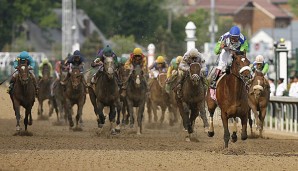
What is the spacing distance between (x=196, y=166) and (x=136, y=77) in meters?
9.35

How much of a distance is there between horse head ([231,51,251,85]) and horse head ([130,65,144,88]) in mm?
6845

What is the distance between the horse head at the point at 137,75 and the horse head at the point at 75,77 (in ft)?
6.24

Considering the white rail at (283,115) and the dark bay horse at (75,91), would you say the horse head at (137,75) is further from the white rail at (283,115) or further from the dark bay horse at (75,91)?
the white rail at (283,115)

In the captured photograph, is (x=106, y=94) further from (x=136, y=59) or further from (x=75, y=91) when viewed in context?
(x=75, y=91)

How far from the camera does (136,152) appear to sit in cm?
1922

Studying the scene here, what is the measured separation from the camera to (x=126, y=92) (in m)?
26.1

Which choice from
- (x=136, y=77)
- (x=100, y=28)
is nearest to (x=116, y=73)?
(x=136, y=77)

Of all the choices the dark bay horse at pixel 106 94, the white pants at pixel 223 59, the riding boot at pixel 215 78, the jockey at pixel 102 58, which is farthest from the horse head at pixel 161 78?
the white pants at pixel 223 59

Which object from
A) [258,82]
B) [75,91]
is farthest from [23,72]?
[258,82]

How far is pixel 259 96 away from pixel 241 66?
7.39 m

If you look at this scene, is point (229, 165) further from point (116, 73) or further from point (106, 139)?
point (116, 73)

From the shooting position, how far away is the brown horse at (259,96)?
2558cm

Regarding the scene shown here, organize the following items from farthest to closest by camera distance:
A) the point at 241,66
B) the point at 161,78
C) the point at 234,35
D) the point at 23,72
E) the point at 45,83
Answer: the point at 45,83
the point at 161,78
the point at 23,72
the point at 234,35
the point at 241,66

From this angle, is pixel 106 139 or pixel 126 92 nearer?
pixel 106 139
